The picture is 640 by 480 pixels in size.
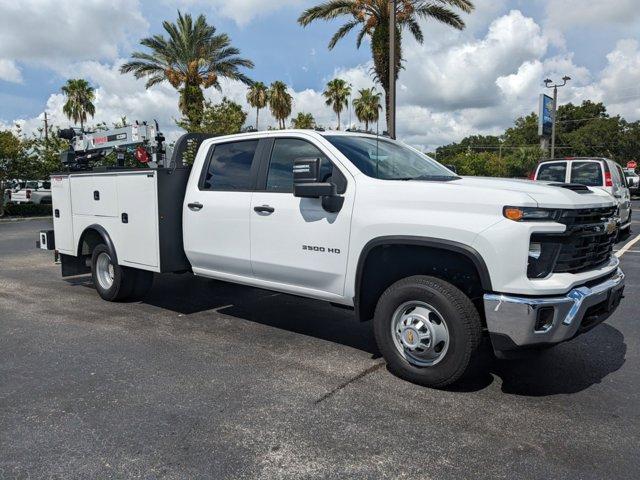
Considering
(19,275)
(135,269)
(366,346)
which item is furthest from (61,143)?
(366,346)

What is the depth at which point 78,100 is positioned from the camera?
160ft

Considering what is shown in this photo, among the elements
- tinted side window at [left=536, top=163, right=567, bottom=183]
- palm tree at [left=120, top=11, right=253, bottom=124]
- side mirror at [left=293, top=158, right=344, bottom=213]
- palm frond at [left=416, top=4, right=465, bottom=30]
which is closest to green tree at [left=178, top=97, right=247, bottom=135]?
palm tree at [left=120, top=11, right=253, bottom=124]

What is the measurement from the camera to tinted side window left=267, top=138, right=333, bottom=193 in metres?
4.95

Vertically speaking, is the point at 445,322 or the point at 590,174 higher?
the point at 590,174

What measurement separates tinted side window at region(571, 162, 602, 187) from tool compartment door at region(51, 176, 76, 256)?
397 inches

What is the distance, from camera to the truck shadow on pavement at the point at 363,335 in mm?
4254

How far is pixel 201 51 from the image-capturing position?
87.6 ft

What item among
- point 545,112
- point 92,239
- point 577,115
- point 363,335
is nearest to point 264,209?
point 363,335

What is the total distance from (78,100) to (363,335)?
50147 mm

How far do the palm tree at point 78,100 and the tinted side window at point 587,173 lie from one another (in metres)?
45.6

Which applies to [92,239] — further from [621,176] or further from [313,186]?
[621,176]

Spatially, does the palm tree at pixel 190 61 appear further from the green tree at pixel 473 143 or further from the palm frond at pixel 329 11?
the green tree at pixel 473 143

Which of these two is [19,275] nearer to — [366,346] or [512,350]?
[366,346]

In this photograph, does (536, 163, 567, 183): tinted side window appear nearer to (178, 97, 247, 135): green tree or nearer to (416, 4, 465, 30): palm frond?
(416, 4, 465, 30): palm frond
